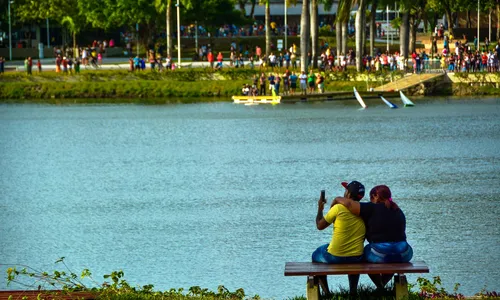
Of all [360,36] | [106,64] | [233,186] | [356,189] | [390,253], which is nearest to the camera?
[390,253]

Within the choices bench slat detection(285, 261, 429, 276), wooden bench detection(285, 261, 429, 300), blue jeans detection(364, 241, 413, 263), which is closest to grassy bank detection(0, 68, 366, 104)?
blue jeans detection(364, 241, 413, 263)

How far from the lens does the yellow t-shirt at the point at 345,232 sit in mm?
17609

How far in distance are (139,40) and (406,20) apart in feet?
121

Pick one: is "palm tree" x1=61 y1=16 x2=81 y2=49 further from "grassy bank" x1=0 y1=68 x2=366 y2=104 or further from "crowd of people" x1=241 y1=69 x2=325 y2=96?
"crowd of people" x1=241 y1=69 x2=325 y2=96

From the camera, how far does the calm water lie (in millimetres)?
25953

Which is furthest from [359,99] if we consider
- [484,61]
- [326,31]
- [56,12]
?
[326,31]

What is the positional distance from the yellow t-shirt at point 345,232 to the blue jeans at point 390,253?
0.26 meters

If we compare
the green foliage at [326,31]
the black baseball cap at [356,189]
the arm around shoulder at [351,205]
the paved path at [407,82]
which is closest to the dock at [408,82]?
the paved path at [407,82]

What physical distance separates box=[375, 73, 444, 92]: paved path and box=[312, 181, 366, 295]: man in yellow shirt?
6479 cm

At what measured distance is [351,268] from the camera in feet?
56.2

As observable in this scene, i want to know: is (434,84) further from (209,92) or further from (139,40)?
(139,40)

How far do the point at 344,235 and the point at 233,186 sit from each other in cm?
2313

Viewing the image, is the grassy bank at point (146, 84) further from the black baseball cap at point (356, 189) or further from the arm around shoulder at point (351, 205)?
the arm around shoulder at point (351, 205)

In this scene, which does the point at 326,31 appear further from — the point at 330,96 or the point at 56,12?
the point at 330,96
